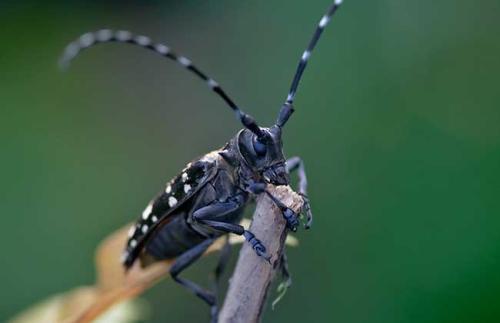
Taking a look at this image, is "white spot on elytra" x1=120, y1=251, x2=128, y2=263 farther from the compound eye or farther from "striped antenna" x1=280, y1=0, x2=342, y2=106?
"striped antenna" x1=280, y1=0, x2=342, y2=106

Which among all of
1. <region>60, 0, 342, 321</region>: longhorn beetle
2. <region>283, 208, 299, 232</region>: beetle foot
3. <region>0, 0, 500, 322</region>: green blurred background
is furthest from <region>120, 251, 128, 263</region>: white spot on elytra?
<region>0, 0, 500, 322</region>: green blurred background

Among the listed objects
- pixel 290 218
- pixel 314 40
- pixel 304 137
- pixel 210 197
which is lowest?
pixel 290 218

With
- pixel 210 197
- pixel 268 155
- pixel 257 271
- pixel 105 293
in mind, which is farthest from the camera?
pixel 210 197

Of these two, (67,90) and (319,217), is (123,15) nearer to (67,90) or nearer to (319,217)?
(67,90)

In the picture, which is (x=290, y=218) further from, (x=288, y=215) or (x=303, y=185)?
(x=303, y=185)

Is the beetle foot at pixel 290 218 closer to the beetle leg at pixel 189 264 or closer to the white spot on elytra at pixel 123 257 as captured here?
the white spot on elytra at pixel 123 257

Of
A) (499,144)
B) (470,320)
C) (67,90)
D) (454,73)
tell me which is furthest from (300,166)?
(67,90)

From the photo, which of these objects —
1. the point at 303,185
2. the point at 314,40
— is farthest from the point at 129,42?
the point at 303,185
